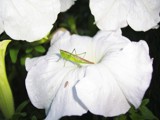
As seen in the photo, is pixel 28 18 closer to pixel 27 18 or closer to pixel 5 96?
pixel 27 18

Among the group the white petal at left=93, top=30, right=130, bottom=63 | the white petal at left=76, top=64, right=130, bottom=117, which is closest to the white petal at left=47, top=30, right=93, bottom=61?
the white petal at left=93, top=30, right=130, bottom=63

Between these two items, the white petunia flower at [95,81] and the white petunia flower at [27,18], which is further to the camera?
the white petunia flower at [27,18]

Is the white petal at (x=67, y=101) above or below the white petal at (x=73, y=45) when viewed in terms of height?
below

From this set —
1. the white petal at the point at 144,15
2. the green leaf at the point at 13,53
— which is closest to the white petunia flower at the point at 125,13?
the white petal at the point at 144,15

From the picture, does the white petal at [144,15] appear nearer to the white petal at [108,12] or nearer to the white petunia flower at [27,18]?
the white petal at [108,12]

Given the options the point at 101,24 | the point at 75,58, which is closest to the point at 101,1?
the point at 101,24

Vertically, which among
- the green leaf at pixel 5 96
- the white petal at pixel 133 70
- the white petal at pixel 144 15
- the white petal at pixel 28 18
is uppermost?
the white petal at pixel 28 18

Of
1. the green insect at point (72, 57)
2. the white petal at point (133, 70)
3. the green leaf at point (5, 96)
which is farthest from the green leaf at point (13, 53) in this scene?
the white petal at point (133, 70)
